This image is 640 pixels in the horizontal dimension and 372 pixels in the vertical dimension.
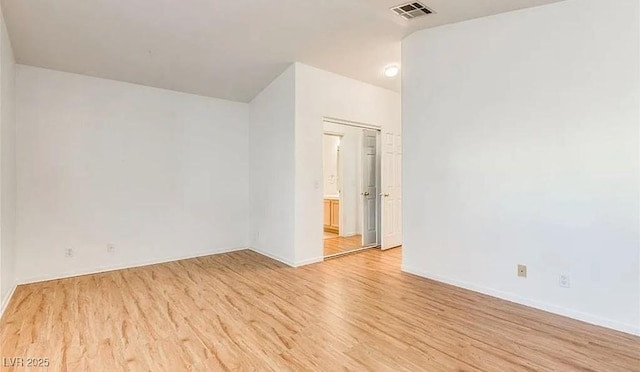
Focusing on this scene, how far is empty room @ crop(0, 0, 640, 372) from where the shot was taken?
8.32ft

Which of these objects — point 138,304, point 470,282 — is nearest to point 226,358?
point 138,304

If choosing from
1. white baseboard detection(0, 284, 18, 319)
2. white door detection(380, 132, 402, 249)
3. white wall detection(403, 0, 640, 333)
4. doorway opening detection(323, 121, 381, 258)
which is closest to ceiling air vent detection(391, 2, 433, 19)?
white wall detection(403, 0, 640, 333)

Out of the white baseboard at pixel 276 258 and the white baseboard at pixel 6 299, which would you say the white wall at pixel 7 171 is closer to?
the white baseboard at pixel 6 299

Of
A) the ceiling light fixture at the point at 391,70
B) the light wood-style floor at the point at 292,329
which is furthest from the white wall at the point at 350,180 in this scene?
the light wood-style floor at the point at 292,329

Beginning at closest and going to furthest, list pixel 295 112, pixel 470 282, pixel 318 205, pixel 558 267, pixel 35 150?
pixel 558 267
pixel 470 282
pixel 35 150
pixel 295 112
pixel 318 205

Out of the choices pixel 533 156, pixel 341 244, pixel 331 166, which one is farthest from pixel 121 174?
pixel 533 156

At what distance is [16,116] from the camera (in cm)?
371

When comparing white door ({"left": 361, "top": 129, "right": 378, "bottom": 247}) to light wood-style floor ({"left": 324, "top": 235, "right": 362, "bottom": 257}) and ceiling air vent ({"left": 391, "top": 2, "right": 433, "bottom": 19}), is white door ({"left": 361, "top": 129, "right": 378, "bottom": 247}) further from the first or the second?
ceiling air vent ({"left": 391, "top": 2, "right": 433, "bottom": 19})

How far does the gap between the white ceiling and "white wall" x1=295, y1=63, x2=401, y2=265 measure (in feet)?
0.77

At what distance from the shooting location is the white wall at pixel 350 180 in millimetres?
6598

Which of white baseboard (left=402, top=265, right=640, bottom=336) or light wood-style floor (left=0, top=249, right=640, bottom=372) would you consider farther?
white baseboard (left=402, top=265, right=640, bottom=336)

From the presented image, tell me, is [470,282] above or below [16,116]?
below

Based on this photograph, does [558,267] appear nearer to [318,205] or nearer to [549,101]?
[549,101]

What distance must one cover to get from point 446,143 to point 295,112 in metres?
1.97
